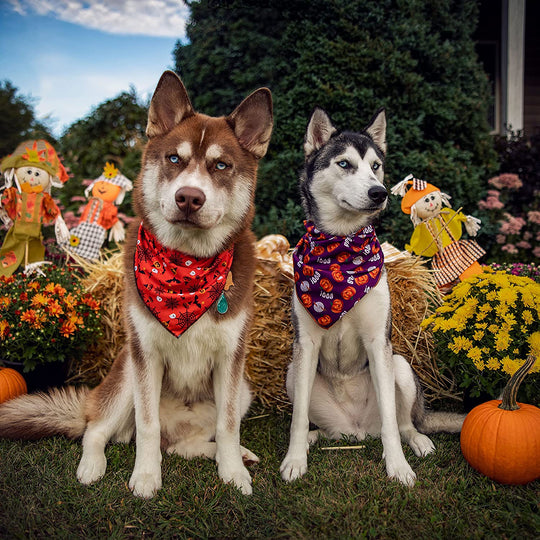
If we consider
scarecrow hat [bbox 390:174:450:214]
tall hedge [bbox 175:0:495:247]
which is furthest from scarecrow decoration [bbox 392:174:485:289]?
tall hedge [bbox 175:0:495:247]

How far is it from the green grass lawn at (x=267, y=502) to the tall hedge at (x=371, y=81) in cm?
293

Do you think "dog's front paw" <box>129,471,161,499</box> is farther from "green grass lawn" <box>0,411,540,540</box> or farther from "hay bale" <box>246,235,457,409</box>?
"hay bale" <box>246,235,457,409</box>

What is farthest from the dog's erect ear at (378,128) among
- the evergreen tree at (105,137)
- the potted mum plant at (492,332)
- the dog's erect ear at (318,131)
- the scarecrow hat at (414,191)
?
the evergreen tree at (105,137)

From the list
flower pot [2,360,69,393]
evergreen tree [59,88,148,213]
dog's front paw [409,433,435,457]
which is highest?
evergreen tree [59,88,148,213]

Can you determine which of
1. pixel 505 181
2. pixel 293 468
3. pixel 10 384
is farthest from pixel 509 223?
pixel 10 384

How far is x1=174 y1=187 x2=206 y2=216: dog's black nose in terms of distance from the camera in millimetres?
2217

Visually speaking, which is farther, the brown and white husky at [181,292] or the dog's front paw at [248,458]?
the dog's front paw at [248,458]

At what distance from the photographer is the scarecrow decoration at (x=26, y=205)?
13.2ft

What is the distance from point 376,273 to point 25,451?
8.14 feet

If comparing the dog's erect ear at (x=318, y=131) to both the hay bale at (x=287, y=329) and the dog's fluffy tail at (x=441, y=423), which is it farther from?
the dog's fluffy tail at (x=441, y=423)

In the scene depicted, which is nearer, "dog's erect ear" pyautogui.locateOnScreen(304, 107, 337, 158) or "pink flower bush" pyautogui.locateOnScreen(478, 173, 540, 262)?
"dog's erect ear" pyautogui.locateOnScreen(304, 107, 337, 158)

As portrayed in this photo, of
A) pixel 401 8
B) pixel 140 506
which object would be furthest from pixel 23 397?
pixel 401 8

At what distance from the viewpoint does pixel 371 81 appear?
5117 mm

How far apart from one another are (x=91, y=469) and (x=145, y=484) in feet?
1.26
